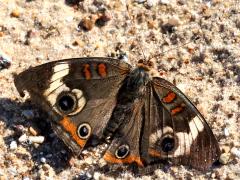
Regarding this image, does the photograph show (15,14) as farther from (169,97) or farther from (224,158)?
(224,158)

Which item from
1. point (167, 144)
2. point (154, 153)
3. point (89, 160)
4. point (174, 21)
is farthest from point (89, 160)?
point (174, 21)

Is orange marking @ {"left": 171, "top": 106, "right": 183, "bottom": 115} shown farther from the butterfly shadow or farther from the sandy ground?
the butterfly shadow

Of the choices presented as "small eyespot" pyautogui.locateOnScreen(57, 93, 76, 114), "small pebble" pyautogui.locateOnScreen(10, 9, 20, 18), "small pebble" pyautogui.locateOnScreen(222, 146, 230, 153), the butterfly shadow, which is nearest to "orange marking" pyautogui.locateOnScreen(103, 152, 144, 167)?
the butterfly shadow

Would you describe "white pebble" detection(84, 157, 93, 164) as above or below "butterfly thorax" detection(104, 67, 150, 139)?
below

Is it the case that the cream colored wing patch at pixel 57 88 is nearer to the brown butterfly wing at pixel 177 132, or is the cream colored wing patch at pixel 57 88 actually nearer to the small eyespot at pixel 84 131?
the small eyespot at pixel 84 131

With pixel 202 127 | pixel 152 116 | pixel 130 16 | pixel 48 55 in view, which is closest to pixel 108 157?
pixel 152 116

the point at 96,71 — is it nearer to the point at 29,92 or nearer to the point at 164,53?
the point at 29,92
